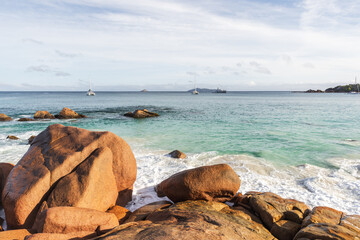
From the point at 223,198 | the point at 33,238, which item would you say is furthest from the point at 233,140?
the point at 33,238

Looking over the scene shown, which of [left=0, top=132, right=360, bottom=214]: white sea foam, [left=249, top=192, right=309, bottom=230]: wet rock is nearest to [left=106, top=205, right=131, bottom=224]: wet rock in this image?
[left=0, top=132, right=360, bottom=214]: white sea foam

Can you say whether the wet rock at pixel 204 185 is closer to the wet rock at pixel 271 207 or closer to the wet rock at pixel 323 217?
the wet rock at pixel 271 207

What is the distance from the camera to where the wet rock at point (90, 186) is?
5.75 metres

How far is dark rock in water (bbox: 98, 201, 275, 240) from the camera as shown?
13.0 ft

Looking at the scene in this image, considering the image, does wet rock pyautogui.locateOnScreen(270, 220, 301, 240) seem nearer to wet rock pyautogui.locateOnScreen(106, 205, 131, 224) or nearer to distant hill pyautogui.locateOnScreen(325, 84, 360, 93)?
wet rock pyautogui.locateOnScreen(106, 205, 131, 224)

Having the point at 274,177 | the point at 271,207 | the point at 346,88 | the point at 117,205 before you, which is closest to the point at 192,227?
the point at 271,207

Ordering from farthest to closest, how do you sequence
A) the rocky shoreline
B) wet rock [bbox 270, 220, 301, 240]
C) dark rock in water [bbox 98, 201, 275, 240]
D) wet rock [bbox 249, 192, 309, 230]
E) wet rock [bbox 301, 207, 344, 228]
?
wet rock [bbox 249, 192, 309, 230]
wet rock [bbox 301, 207, 344, 228]
wet rock [bbox 270, 220, 301, 240]
the rocky shoreline
dark rock in water [bbox 98, 201, 275, 240]

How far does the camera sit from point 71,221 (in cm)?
484

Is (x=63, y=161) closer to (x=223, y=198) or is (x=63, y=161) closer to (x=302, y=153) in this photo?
(x=223, y=198)

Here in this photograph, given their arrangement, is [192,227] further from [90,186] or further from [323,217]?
[323,217]

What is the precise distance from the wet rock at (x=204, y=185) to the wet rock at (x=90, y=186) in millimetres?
1779

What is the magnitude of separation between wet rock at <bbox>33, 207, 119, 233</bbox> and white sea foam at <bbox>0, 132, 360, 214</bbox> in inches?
95.6

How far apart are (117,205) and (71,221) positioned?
229 cm

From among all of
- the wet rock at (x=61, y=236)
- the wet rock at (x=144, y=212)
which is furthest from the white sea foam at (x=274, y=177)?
the wet rock at (x=61, y=236)
